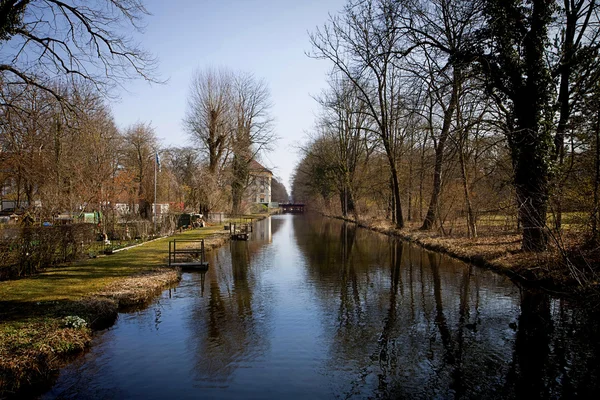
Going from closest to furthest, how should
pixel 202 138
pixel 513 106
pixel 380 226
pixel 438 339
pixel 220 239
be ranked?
pixel 438 339 → pixel 513 106 → pixel 220 239 → pixel 380 226 → pixel 202 138

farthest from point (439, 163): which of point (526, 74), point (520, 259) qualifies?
point (520, 259)

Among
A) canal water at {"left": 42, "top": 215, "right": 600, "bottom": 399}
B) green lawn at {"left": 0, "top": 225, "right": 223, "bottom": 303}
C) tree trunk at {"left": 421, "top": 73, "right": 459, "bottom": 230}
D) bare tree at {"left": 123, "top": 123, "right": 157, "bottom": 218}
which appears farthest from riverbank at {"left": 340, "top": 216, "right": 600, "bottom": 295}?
bare tree at {"left": 123, "top": 123, "right": 157, "bottom": 218}

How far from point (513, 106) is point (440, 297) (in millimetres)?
7311

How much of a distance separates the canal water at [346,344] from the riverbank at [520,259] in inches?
21.6

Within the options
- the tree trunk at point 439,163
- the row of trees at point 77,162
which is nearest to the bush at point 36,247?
the row of trees at point 77,162

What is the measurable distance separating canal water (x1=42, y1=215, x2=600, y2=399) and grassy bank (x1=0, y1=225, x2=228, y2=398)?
0.36m

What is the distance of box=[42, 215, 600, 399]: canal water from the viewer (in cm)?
599

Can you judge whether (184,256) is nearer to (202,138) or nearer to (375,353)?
(375,353)

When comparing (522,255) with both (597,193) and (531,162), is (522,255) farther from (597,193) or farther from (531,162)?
(597,193)

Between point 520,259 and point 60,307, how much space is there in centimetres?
1256

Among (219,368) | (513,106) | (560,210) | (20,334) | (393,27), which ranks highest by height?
(393,27)

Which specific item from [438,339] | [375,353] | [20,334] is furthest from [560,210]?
[20,334]

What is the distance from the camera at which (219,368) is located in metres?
6.73

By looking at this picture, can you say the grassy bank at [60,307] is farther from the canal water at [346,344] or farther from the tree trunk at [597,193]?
the tree trunk at [597,193]
